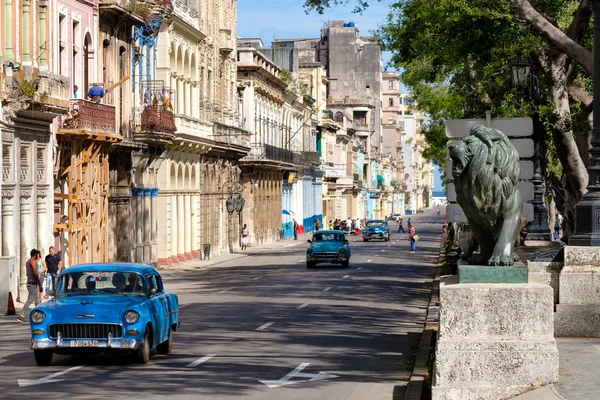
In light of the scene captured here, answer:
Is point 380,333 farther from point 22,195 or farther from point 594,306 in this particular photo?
point 22,195

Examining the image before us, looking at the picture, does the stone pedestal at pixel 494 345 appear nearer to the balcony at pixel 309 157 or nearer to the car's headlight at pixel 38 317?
the car's headlight at pixel 38 317

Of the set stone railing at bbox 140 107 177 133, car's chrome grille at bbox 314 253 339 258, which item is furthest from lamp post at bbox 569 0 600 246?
car's chrome grille at bbox 314 253 339 258

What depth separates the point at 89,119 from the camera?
1538 inches

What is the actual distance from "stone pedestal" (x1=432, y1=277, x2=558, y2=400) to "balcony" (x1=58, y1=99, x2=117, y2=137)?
27.1 metres

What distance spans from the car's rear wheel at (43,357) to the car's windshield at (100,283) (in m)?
1.00

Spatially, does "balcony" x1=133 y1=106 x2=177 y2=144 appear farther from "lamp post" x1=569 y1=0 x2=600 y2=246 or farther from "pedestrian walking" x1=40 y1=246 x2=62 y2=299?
"lamp post" x1=569 y1=0 x2=600 y2=246

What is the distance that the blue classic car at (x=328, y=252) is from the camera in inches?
1960

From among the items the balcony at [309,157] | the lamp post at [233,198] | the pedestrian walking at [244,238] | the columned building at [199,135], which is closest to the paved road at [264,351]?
the columned building at [199,135]

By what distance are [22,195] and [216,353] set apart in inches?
658

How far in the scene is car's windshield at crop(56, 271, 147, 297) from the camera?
18844 millimetres

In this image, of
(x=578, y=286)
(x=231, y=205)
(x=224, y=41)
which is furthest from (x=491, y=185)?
(x=224, y=41)

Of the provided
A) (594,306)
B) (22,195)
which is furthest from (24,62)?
(594,306)

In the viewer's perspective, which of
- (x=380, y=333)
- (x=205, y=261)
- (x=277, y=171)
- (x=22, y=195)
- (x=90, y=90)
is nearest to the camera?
(x=380, y=333)

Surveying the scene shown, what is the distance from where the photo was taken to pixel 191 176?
197 feet
